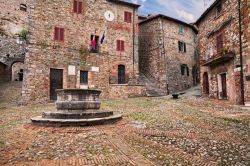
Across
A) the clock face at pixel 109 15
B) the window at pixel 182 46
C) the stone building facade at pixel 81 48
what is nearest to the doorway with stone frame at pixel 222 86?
the stone building facade at pixel 81 48

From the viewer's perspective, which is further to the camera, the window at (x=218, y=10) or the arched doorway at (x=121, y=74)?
the arched doorway at (x=121, y=74)

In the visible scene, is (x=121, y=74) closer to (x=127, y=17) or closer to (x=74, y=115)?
(x=127, y=17)

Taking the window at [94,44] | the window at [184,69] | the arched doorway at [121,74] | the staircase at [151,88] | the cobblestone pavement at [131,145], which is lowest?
the cobblestone pavement at [131,145]

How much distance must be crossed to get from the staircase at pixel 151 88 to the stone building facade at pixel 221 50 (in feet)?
15.6

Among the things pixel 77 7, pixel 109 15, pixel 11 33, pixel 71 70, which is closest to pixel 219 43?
pixel 109 15

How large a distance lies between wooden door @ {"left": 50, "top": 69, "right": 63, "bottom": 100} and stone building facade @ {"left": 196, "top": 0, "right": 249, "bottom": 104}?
12.6 metres

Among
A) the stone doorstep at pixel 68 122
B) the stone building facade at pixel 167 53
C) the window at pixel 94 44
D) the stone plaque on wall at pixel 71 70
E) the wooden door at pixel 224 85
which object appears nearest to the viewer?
the stone doorstep at pixel 68 122

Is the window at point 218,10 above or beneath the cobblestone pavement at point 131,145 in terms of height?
above

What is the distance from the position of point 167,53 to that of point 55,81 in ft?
43.9

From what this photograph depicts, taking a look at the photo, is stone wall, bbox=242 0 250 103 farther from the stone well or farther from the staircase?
the staircase

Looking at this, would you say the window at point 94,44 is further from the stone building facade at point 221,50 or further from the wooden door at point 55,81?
the stone building facade at point 221,50

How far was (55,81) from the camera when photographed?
15.1 metres

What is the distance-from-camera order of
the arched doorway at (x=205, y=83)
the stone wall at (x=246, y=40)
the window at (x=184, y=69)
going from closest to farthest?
the stone wall at (x=246, y=40) → the arched doorway at (x=205, y=83) → the window at (x=184, y=69)

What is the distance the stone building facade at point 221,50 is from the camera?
37.8 ft
